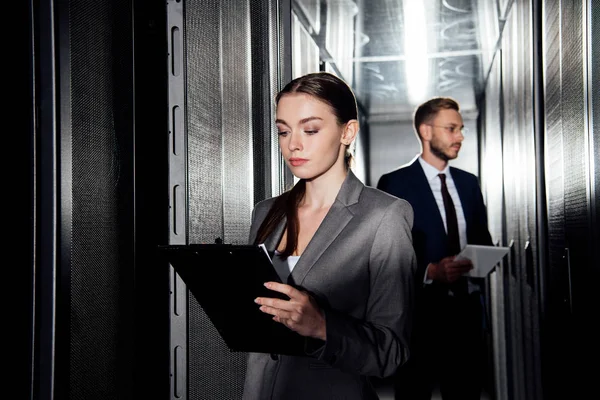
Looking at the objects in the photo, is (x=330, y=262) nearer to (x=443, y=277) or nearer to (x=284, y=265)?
(x=284, y=265)

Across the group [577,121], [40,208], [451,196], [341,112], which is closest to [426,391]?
[451,196]

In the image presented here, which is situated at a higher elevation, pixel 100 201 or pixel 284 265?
pixel 100 201

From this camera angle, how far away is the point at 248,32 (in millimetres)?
2246

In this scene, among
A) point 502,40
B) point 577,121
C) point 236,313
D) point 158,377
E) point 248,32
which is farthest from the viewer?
point 502,40

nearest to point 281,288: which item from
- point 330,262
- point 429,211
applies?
point 330,262

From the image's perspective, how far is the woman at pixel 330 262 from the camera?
1.22 meters

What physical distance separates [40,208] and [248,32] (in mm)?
1225

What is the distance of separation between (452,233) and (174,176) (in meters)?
2.42

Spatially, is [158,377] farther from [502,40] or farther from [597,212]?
[502,40]

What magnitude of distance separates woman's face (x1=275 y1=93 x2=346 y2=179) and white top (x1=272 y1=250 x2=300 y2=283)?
0.65 feet

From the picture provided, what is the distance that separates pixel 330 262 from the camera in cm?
134

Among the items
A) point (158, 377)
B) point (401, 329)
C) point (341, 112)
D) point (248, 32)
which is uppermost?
point (248, 32)

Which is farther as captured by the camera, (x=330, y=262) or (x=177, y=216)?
(x=177, y=216)

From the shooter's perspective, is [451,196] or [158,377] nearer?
[158,377]
